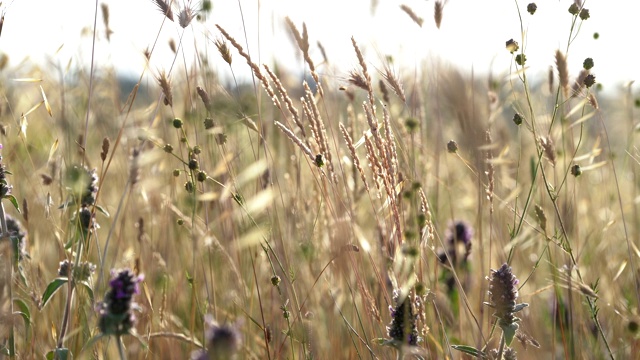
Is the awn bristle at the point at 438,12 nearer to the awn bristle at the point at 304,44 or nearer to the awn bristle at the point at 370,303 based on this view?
the awn bristle at the point at 304,44

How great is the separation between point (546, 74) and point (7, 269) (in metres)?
2.23

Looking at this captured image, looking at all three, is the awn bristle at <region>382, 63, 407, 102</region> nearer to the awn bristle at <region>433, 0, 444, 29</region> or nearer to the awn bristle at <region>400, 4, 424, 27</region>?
the awn bristle at <region>433, 0, 444, 29</region>

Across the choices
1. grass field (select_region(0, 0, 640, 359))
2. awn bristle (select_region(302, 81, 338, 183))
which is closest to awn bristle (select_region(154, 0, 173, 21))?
grass field (select_region(0, 0, 640, 359))

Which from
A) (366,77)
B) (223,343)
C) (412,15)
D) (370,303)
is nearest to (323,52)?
(412,15)

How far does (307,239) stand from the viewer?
2.26m

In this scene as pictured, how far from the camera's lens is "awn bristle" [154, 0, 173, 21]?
2084 millimetres

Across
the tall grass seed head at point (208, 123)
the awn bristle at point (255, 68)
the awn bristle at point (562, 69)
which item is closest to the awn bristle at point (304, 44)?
the awn bristle at point (255, 68)

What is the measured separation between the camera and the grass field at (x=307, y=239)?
1.78 metres

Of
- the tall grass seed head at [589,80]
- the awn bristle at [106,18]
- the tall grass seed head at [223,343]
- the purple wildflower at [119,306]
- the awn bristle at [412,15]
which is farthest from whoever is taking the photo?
the awn bristle at [106,18]

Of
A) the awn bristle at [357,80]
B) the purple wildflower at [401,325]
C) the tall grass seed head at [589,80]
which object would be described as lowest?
the purple wildflower at [401,325]

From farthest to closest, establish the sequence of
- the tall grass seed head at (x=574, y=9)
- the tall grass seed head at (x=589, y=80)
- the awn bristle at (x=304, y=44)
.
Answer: the tall grass seed head at (x=574, y=9)
the tall grass seed head at (x=589, y=80)
the awn bristle at (x=304, y=44)

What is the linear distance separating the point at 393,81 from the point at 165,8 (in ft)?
2.40

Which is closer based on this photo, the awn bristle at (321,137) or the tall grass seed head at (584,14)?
the awn bristle at (321,137)

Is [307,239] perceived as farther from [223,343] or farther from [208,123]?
[223,343]
